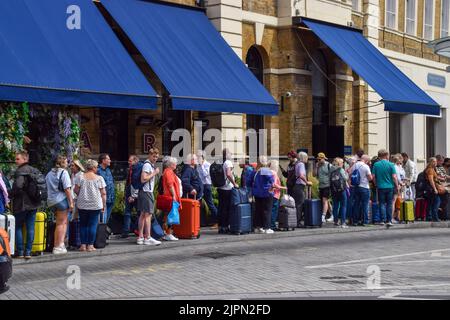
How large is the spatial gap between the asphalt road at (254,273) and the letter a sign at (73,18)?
5048mm

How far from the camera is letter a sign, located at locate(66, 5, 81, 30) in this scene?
16.6 meters

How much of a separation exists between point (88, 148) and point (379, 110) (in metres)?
13.1

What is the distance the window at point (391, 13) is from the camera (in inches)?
1172

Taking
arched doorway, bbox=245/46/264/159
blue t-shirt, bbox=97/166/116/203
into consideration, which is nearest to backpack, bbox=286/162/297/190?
arched doorway, bbox=245/46/264/159

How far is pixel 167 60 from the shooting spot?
18.3 m

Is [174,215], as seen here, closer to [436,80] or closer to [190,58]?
[190,58]

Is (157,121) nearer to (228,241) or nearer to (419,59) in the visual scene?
(228,241)

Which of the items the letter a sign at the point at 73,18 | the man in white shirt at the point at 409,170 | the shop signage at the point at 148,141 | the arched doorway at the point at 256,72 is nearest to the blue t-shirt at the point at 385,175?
the man in white shirt at the point at 409,170

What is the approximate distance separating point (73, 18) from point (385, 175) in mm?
8068

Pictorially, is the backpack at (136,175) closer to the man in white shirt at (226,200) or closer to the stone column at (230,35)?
the man in white shirt at (226,200)

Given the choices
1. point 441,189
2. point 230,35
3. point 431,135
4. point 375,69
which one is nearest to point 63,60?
point 230,35
